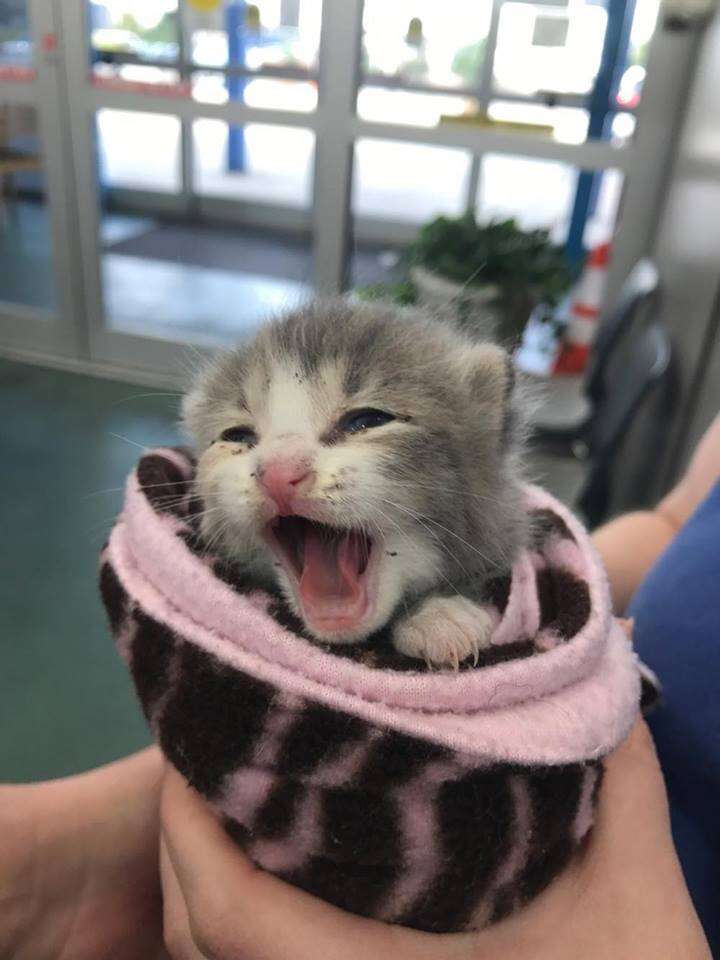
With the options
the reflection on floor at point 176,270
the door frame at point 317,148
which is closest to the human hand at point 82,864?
the door frame at point 317,148

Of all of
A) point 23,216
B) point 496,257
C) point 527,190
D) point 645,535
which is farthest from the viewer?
point 527,190

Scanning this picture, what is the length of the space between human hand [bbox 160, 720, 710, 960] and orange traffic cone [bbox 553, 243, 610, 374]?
2.85m

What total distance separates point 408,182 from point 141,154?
2330 millimetres

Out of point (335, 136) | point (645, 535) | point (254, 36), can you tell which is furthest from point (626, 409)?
point (254, 36)

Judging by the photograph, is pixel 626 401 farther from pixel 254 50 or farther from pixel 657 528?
pixel 254 50

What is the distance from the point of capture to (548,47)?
140 inches

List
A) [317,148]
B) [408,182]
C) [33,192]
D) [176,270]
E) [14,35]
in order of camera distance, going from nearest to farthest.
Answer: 1. [317,148]
2. [14,35]
3. [33,192]
4. [176,270]
5. [408,182]

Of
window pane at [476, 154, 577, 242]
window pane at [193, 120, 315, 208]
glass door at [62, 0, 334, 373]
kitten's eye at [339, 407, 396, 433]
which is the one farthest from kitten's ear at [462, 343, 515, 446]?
window pane at [193, 120, 315, 208]

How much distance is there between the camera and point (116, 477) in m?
2.92

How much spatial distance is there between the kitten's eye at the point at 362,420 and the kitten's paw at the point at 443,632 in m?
0.19

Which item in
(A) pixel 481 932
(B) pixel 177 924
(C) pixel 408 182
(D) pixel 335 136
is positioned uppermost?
(D) pixel 335 136

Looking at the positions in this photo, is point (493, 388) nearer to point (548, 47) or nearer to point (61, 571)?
point (61, 571)

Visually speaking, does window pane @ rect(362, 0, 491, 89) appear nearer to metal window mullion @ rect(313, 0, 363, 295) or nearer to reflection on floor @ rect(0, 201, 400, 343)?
metal window mullion @ rect(313, 0, 363, 295)

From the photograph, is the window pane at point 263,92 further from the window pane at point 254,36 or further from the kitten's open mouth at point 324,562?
the kitten's open mouth at point 324,562
